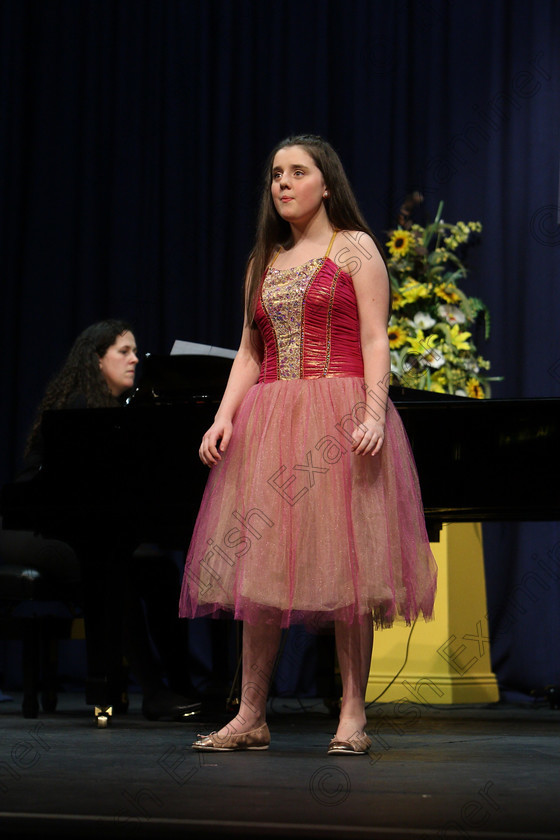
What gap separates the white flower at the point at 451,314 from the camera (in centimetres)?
436

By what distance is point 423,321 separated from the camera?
4.32 meters

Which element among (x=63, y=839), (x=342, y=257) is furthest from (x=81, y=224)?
(x=63, y=839)

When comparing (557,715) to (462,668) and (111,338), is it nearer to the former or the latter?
(462,668)

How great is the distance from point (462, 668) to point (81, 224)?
2774 mm

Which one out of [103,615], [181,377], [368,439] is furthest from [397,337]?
[368,439]

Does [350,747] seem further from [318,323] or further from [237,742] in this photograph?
[318,323]

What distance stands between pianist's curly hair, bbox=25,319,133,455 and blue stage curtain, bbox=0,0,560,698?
3.67 feet

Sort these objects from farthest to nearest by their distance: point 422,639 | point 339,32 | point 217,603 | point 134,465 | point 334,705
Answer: point 339,32 < point 422,639 < point 334,705 < point 134,465 < point 217,603

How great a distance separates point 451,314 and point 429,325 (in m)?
0.13

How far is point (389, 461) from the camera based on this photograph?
8.39 ft

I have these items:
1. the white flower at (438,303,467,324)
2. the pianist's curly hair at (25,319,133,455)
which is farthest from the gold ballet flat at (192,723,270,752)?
the white flower at (438,303,467,324)

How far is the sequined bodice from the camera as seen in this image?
2.62 meters

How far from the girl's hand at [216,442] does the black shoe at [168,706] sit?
1.08m

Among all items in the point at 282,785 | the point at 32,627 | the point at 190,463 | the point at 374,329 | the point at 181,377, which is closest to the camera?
the point at 282,785
